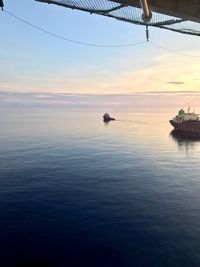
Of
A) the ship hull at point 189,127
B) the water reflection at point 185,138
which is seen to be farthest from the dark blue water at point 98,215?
the ship hull at point 189,127

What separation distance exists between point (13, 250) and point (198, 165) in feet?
167

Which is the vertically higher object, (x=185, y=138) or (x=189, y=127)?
(x=189, y=127)

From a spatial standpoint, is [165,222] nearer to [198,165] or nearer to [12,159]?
[198,165]

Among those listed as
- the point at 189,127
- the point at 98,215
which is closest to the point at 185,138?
the point at 189,127

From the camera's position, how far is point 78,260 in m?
22.5

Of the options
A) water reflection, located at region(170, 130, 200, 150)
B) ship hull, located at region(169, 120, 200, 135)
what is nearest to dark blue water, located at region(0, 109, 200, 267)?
water reflection, located at region(170, 130, 200, 150)

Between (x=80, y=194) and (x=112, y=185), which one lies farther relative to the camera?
(x=112, y=185)

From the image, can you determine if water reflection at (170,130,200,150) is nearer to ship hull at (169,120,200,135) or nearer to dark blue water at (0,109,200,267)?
ship hull at (169,120,200,135)

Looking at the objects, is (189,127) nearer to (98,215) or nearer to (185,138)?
(185,138)

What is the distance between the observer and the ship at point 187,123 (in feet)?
402

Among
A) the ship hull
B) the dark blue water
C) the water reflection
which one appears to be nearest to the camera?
the dark blue water

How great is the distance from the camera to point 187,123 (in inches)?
4946

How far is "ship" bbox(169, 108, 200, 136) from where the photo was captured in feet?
402

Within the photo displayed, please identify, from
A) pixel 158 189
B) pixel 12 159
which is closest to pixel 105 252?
pixel 158 189
